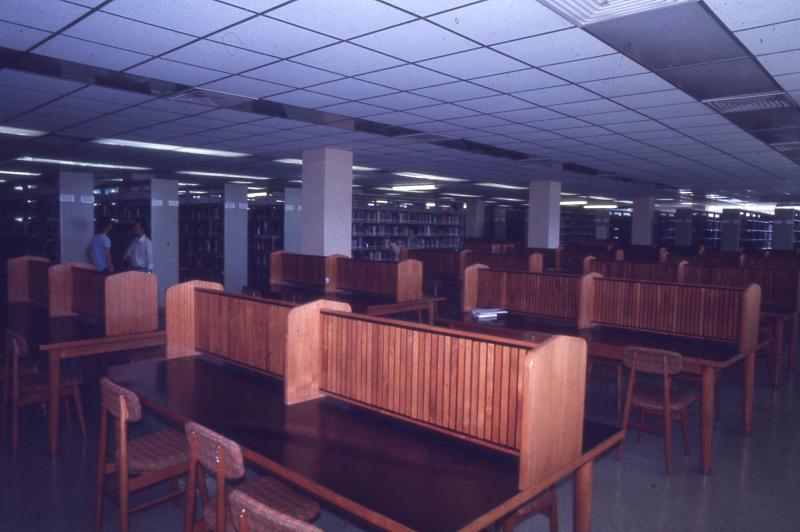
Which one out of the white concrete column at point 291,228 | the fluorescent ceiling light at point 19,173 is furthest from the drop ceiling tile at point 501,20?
the fluorescent ceiling light at point 19,173

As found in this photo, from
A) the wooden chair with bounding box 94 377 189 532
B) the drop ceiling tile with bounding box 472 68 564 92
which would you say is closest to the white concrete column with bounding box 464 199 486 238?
the drop ceiling tile with bounding box 472 68 564 92

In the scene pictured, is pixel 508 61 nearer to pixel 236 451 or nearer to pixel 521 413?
pixel 521 413

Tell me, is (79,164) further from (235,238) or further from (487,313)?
(487,313)

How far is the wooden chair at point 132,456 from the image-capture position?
248cm

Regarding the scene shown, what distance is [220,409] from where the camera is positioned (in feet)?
8.55

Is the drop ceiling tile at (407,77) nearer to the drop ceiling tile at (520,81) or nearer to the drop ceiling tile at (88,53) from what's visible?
the drop ceiling tile at (520,81)

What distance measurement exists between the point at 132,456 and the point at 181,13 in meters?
2.34

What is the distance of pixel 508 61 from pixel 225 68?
6.76 feet

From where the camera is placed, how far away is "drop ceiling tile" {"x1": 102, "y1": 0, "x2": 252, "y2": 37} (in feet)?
9.49

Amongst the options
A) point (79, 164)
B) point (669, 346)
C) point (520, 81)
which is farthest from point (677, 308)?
point (79, 164)

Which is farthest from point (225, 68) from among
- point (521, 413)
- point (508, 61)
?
point (521, 413)

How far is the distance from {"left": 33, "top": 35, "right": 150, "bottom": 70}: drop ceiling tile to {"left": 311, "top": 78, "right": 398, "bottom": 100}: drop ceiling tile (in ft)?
4.52

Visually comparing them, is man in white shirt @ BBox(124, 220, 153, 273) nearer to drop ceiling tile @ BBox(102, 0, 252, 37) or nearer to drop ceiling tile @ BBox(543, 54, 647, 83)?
drop ceiling tile @ BBox(102, 0, 252, 37)

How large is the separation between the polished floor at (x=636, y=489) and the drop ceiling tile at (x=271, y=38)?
9.15 ft
